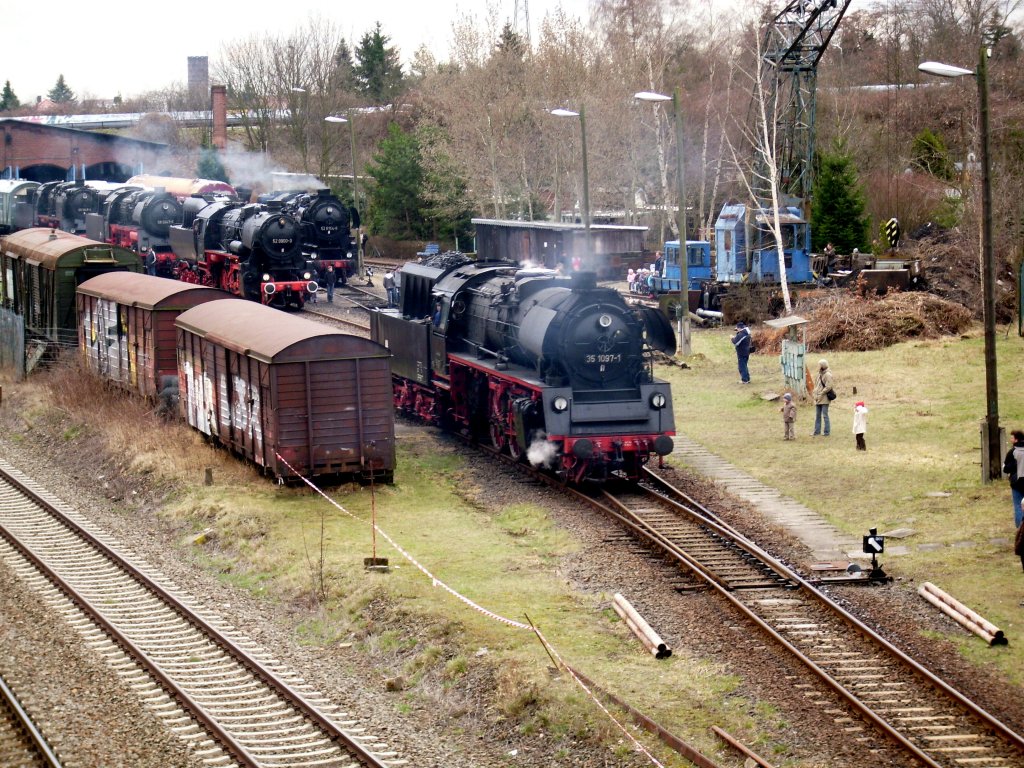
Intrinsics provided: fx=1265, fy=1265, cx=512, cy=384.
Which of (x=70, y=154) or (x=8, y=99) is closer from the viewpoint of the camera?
(x=70, y=154)

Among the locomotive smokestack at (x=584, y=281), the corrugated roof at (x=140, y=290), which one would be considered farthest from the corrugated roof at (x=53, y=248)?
the locomotive smokestack at (x=584, y=281)

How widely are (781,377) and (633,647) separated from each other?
17.4 meters

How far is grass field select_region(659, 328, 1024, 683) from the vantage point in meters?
15.0

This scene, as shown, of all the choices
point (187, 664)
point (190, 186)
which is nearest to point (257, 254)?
point (190, 186)

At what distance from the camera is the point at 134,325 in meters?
26.4

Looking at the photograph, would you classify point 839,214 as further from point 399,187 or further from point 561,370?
point 561,370

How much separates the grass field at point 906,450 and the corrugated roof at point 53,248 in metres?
14.8

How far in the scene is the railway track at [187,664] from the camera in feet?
36.1

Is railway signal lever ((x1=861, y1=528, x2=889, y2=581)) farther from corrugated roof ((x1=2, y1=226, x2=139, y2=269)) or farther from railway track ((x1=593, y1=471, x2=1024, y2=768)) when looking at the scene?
corrugated roof ((x1=2, y1=226, x2=139, y2=269))

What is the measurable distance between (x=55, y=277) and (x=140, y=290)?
652 centimetres

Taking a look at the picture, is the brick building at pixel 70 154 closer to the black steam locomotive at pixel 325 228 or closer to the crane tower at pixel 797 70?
the black steam locomotive at pixel 325 228

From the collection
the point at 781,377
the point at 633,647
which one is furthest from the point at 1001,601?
the point at 781,377

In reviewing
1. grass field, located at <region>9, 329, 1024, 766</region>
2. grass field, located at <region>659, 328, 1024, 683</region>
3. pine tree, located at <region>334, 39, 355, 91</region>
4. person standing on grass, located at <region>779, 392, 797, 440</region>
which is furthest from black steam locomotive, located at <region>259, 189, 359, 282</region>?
pine tree, located at <region>334, 39, 355, 91</region>

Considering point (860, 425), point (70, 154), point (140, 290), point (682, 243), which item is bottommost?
point (860, 425)
